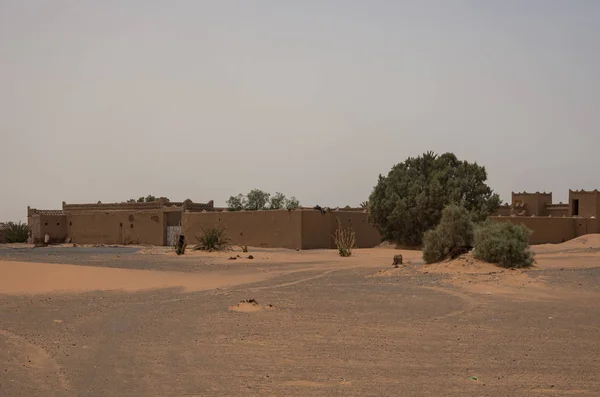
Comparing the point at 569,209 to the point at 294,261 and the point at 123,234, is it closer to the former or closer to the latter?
the point at 294,261

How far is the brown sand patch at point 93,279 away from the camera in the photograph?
55.0 feet

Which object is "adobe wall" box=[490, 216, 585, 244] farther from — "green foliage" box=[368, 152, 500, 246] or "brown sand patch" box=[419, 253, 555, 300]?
"brown sand patch" box=[419, 253, 555, 300]

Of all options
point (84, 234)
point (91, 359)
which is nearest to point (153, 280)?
point (91, 359)

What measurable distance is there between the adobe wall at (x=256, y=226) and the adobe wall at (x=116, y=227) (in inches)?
140

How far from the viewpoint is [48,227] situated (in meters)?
50.4

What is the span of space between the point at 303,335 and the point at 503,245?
38.9 ft

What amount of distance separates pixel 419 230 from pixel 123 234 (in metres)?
21.8

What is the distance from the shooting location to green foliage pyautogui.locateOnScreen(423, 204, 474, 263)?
73.4 feet

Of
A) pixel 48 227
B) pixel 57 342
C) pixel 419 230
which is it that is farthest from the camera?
pixel 48 227

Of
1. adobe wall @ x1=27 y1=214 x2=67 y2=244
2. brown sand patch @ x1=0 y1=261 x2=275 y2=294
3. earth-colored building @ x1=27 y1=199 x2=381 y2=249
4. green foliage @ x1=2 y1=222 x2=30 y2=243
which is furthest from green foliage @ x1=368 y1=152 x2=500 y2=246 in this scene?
green foliage @ x1=2 y1=222 x2=30 y2=243

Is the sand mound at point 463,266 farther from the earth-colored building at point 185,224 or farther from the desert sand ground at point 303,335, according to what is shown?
the earth-colored building at point 185,224

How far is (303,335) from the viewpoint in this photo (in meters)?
9.81

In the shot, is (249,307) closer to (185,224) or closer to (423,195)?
(423,195)

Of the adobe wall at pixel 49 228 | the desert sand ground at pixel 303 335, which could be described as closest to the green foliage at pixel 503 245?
the desert sand ground at pixel 303 335
